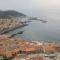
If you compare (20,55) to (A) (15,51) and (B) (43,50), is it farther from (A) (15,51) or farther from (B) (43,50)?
(B) (43,50)

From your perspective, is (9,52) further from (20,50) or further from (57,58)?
(57,58)

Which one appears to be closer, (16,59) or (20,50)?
(16,59)

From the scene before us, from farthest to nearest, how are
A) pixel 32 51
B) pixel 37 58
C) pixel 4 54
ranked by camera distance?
1. pixel 32 51
2. pixel 4 54
3. pixel 37 58

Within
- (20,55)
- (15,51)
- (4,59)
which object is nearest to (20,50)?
(15,51)

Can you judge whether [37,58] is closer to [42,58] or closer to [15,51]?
[42,58]

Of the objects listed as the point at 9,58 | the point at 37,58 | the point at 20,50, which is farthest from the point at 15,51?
the point at 37,58

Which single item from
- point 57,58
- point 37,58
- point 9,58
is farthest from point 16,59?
point 57,58

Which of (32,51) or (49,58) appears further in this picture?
(32,51)

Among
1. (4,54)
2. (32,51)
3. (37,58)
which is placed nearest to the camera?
(37,58)
